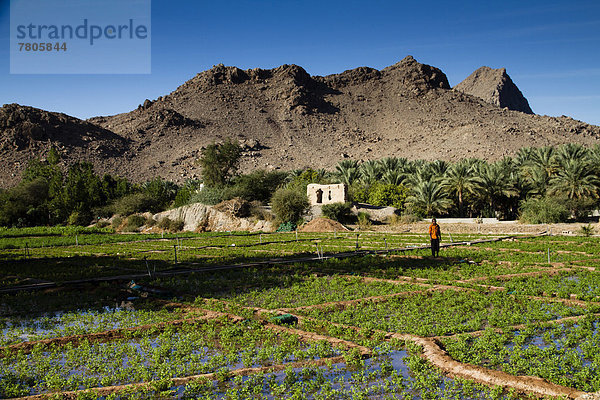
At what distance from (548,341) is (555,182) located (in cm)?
3798

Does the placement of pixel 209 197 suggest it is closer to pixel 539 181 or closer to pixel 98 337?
pixel 539 181

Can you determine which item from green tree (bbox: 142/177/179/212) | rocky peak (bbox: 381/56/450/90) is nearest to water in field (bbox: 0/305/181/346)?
green tree (bbox: 142/177/179/212)

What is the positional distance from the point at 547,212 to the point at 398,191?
50.6 feet

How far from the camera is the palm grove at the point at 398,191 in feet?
132

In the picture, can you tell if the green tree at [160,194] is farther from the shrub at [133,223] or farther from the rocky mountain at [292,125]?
the rocky mountain at [292,125]

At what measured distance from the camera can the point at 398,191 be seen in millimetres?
49156

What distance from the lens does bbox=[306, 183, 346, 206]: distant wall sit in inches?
1736

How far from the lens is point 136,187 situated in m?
69.9

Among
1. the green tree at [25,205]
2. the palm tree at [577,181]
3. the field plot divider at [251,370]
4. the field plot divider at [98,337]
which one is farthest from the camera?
the green tree at [25,205]

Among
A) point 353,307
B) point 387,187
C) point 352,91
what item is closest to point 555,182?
point 387,187

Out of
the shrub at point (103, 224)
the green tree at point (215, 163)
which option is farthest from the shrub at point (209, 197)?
the green tree at point (215, 163)

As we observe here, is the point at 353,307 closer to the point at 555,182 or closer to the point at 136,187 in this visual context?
the point at 555,182

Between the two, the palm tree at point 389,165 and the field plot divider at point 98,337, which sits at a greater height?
the palm tree at point 389,165

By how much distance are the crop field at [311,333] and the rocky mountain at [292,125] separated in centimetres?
7617
